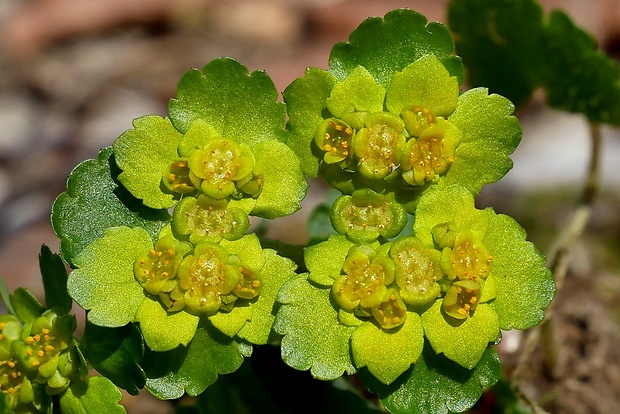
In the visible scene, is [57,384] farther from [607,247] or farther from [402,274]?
[607,247]

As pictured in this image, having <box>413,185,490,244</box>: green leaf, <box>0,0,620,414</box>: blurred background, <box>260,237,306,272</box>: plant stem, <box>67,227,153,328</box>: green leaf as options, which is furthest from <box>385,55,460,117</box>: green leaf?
<box>0,0,620,414</box>: blurred background

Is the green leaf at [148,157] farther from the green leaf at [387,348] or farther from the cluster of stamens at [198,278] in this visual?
the green leaf at [387,348]

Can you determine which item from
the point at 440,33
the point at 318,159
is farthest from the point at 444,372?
the point at 440,33

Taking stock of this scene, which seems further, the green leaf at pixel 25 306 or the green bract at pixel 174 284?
the green leaf at pixel 25 306

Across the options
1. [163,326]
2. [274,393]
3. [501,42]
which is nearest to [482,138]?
[163,326]

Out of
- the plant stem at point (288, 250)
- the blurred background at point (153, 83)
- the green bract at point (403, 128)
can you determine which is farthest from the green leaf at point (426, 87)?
the blurred background at point (153, 83)

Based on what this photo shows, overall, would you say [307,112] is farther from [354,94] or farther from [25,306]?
[25,306]

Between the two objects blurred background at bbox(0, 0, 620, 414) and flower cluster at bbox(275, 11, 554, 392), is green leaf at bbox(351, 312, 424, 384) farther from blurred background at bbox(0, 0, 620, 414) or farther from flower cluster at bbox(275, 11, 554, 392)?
blurred background at bbox(0, 0, 620, 414)
